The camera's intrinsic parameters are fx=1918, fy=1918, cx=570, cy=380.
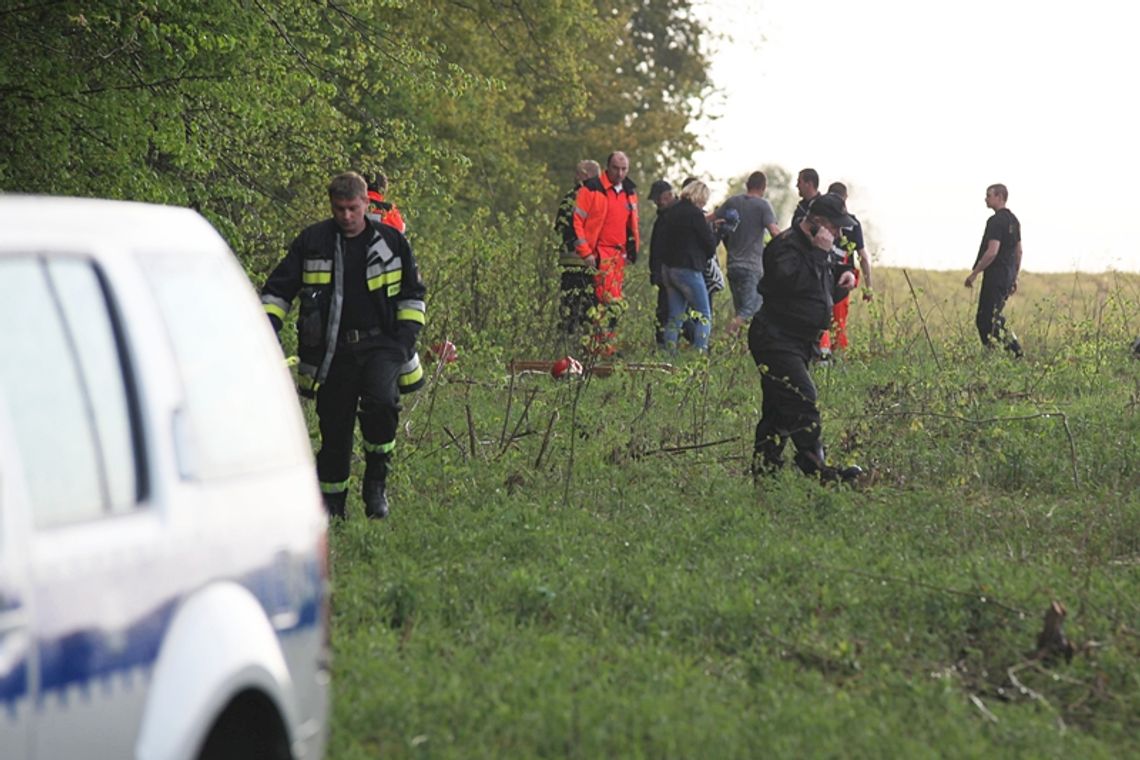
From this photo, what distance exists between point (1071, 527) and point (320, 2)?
27.1 feet

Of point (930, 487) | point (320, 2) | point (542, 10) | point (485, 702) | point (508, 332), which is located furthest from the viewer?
point (542, 10)

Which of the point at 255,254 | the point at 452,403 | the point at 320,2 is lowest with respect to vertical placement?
the point at 452,403

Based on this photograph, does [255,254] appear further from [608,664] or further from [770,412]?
[608,664]

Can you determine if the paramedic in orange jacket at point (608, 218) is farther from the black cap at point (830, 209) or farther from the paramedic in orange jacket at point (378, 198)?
the black cap at point (830, 209)

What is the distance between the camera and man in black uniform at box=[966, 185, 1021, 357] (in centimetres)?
2067

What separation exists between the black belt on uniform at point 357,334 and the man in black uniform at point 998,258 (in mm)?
11282

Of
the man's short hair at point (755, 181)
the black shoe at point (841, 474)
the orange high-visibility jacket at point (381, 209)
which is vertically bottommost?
the black shoe at point (841, 474)

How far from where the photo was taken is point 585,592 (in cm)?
897

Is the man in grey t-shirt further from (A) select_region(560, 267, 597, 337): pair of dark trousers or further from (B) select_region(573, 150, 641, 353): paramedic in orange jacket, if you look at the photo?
(A) select_region(560, 267, 597, 337): pair of dark trousers

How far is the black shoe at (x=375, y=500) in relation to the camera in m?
11.1

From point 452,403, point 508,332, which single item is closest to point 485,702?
point 452,403

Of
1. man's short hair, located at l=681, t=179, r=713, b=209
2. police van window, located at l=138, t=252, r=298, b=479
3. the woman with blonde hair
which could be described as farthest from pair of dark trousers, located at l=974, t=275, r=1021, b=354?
police van window, located at l=138, t=252, r=298, b=479

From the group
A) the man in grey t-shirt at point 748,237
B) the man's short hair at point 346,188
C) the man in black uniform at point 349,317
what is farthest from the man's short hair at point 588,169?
the man's short hair at point 346,188

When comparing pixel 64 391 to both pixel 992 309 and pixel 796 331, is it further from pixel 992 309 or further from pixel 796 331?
pixel 992 309
